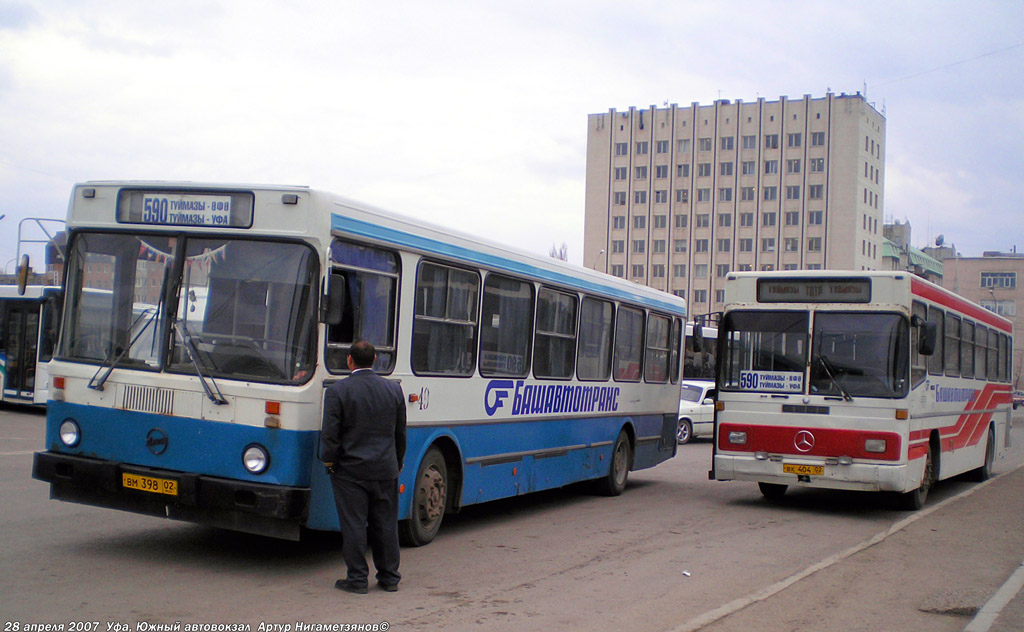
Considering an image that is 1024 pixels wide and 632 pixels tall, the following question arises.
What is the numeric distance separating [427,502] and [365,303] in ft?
6.96

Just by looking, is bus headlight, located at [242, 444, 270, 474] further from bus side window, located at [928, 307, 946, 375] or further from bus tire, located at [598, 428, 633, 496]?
bus side window, located at [928, 307, 946, 375]

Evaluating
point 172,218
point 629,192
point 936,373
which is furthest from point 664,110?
point 172,218

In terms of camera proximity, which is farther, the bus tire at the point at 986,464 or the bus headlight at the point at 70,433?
the bus tire at the point at 986,464

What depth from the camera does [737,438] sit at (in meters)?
13.1

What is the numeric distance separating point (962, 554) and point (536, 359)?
15.9ft

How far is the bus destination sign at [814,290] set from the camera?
12672 millimetres

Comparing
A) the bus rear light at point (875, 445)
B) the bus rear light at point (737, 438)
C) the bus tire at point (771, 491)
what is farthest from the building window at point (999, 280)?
the bus rear light at point (875, 445)

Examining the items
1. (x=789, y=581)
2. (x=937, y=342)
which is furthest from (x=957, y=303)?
(x=789, y=581)

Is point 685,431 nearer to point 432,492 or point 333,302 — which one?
point 432,492

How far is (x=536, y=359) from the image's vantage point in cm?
1131

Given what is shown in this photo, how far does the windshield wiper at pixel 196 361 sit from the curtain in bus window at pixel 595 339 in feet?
19.2

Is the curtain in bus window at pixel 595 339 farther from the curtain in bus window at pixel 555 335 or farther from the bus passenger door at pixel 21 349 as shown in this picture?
the bus passenger door at pixel 21 349

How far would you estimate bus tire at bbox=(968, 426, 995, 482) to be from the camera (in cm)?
1836

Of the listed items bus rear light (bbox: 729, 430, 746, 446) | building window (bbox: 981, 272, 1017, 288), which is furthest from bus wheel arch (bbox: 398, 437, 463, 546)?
building window (bbox: 981, 272, 1017, 288)
